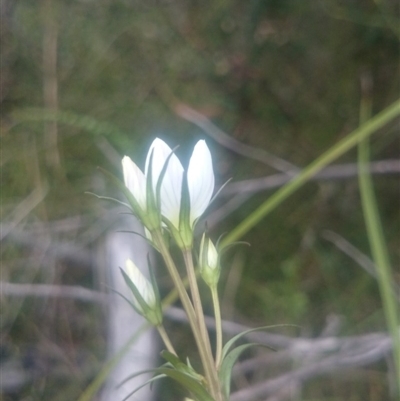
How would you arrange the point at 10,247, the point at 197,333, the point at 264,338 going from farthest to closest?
1. the point at 10,247
2. the point at 264,338
3. the point at 197,333

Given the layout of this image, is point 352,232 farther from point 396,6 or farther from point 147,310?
point 147,310

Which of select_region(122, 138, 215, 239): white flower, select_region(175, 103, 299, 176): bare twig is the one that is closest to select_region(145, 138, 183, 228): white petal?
select_region(122, 138, 215, 239): white flower

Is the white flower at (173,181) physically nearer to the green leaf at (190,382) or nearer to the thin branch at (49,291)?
the green leaf at (190,382)

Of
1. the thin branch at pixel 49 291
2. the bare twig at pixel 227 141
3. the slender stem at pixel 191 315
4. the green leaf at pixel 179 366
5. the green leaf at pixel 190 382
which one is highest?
the bare twig at pixel 227 141

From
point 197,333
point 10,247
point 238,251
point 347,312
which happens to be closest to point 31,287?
point 10,247

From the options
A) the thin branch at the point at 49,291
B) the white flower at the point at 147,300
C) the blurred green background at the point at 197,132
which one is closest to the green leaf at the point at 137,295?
the white flower at the point at 147,300

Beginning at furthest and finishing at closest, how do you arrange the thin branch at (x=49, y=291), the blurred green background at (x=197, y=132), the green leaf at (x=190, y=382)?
the blurred green background at (x=197, y=132)
the thin branch at (x=49, y=291)
the green leaf at (x=190, y=382)

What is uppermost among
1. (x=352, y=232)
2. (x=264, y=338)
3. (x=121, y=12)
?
(x=121, y=12)

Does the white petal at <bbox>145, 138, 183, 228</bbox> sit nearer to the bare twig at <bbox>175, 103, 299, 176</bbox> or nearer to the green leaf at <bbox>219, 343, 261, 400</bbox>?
the green leaf at <bbox>219, 343, 261, 400</bbox>
